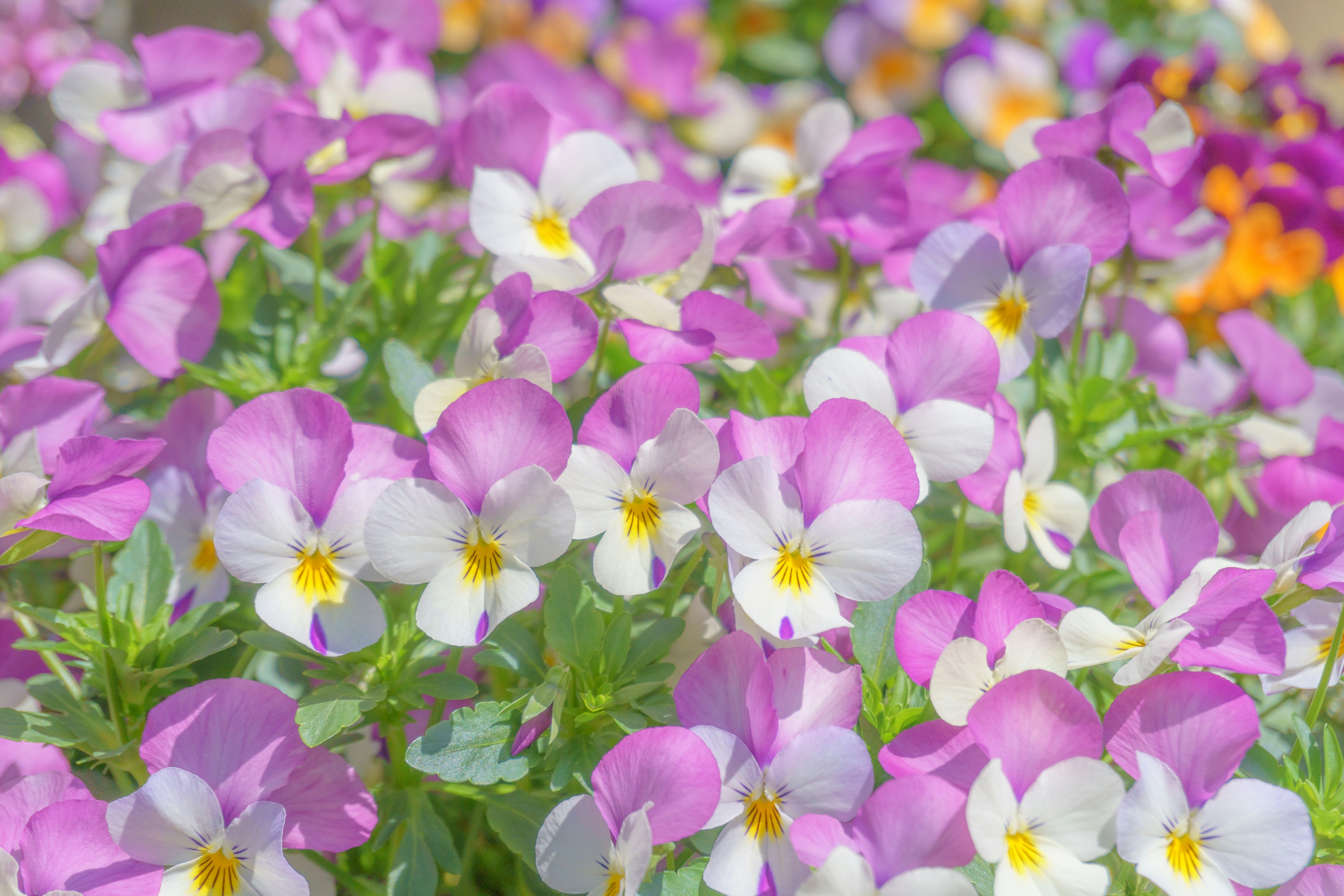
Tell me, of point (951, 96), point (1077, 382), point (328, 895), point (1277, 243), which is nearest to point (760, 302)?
point (1077, 382)

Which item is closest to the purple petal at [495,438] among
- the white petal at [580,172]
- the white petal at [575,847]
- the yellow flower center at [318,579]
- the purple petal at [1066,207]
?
the yellow flower center at [318,579]

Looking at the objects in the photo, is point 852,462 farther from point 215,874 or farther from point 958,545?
point 215,874

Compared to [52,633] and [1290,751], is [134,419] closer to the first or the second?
[52,633]

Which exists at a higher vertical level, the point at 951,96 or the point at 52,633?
the point at 951,96

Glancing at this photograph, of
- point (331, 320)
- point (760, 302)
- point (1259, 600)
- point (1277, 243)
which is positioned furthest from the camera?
point (1277, 243)

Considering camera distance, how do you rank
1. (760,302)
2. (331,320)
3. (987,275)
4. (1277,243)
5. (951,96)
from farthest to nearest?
(951,96), (1277,243), (760,302), (331,320), (987,275)

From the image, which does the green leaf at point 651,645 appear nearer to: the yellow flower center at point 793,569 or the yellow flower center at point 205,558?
the yellow flower center at point 793,569

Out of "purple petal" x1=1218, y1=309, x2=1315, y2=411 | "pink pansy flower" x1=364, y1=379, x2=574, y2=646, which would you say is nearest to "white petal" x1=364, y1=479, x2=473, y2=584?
"pink pansy flower" x1=364, y1=379, x2=574, y2=646

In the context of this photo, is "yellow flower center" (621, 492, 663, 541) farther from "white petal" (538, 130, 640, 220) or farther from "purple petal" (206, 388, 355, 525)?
"white petal" (538, 130, 640, 220)
